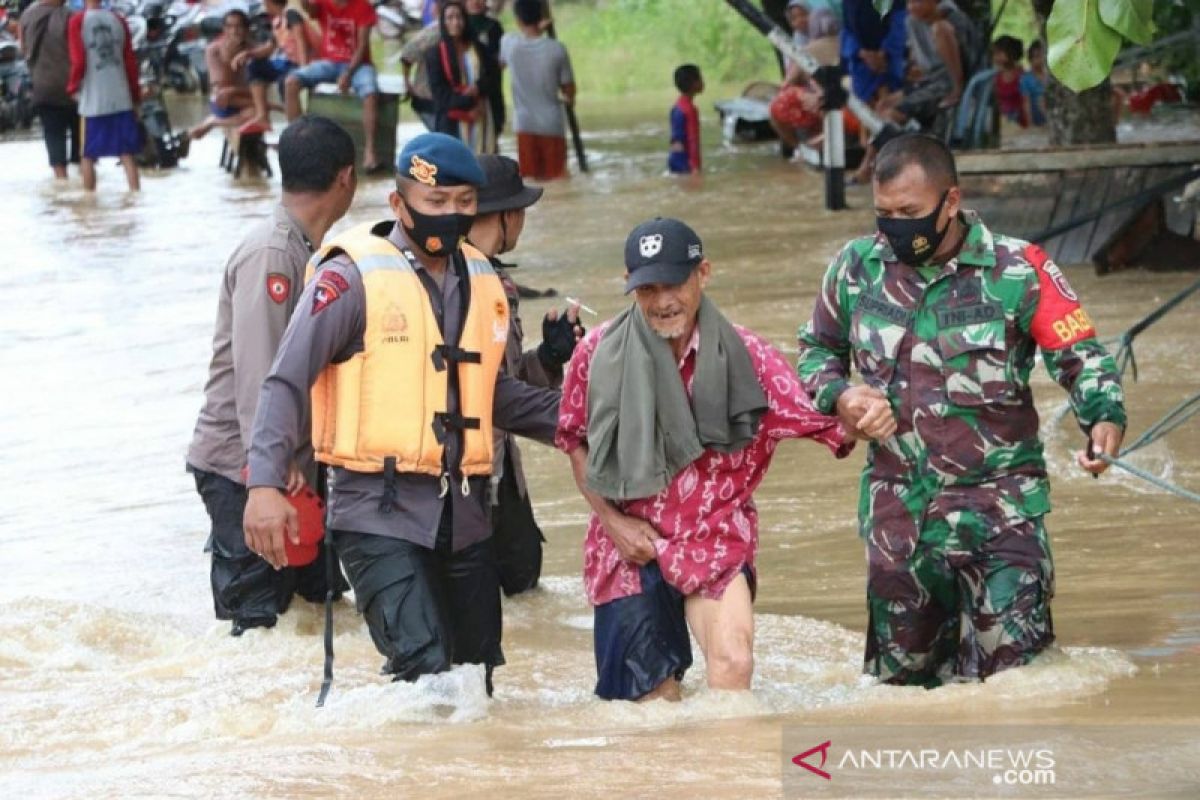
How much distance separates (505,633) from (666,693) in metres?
1.59

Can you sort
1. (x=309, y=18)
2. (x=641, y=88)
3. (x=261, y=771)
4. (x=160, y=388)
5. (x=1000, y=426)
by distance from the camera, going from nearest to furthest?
(x=261, y=771), (x=1000, y=426), (x=160, y=388), (x=309, y=18), (x=641, y=88)

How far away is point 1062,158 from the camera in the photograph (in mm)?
12789

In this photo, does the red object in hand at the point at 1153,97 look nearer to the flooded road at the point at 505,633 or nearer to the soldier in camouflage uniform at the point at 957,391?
the flooded road at the point at 505,633

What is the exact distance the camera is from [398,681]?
214 inches

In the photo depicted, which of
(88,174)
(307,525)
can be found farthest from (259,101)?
(307,525)

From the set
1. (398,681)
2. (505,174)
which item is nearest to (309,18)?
(505,174)

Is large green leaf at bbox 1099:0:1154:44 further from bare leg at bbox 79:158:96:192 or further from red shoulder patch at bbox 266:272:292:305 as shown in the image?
bare leg at bbox 79:158:96:192

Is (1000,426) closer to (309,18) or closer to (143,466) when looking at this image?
(143,466)

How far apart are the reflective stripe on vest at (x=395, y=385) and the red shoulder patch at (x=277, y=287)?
23.7 inches

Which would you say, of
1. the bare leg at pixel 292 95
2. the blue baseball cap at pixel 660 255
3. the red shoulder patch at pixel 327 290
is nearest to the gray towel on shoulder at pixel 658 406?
the blue baseball cap at pixel 660 255

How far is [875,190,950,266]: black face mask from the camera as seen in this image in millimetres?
5258

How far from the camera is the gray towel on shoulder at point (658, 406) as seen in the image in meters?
5.23

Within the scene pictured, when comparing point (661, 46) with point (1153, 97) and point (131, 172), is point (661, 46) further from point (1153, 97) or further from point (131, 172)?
point (131, 172)

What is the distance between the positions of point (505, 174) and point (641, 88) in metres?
26.8
